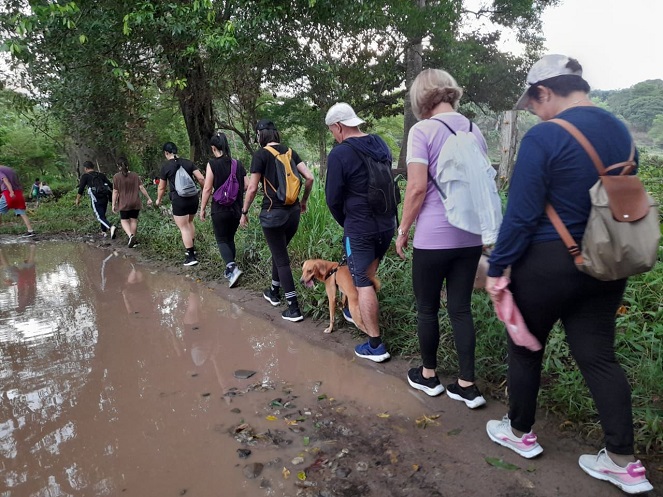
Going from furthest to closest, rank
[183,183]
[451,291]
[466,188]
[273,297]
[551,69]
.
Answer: [183,183], [273,297], [451,291], [466,188], [551,69]

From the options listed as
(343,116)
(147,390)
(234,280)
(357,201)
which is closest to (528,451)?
(357,201)

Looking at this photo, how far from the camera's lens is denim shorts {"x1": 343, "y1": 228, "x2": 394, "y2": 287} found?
10.9 ft

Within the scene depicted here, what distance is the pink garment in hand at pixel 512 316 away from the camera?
2.08 m

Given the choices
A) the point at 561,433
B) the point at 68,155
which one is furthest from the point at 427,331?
the point at 68,155

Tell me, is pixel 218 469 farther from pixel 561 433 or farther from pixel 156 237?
pixel 156 237

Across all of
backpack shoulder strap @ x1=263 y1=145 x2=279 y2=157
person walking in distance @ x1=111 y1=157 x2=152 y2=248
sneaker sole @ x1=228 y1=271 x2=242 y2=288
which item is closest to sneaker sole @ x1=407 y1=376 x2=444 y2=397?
backpack shoulder strap @ x1=263 y1=145 x2=279 y2=157

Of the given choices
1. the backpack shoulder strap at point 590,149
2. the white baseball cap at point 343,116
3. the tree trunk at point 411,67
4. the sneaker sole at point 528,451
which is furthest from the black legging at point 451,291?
the tree trunk at point 411,67

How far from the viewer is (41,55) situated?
789 centimetres

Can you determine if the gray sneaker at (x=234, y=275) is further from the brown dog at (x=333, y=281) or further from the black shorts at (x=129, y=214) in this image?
the black shorts at (x=129, y=214)

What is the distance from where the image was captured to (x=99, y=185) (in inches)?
362

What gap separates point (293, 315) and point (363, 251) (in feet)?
4.96

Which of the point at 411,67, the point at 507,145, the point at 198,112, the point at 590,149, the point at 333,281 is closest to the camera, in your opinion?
the point at 590,149

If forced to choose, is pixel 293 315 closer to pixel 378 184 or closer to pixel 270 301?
pixel 270 301

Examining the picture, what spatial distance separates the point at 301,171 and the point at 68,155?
71.0ft
